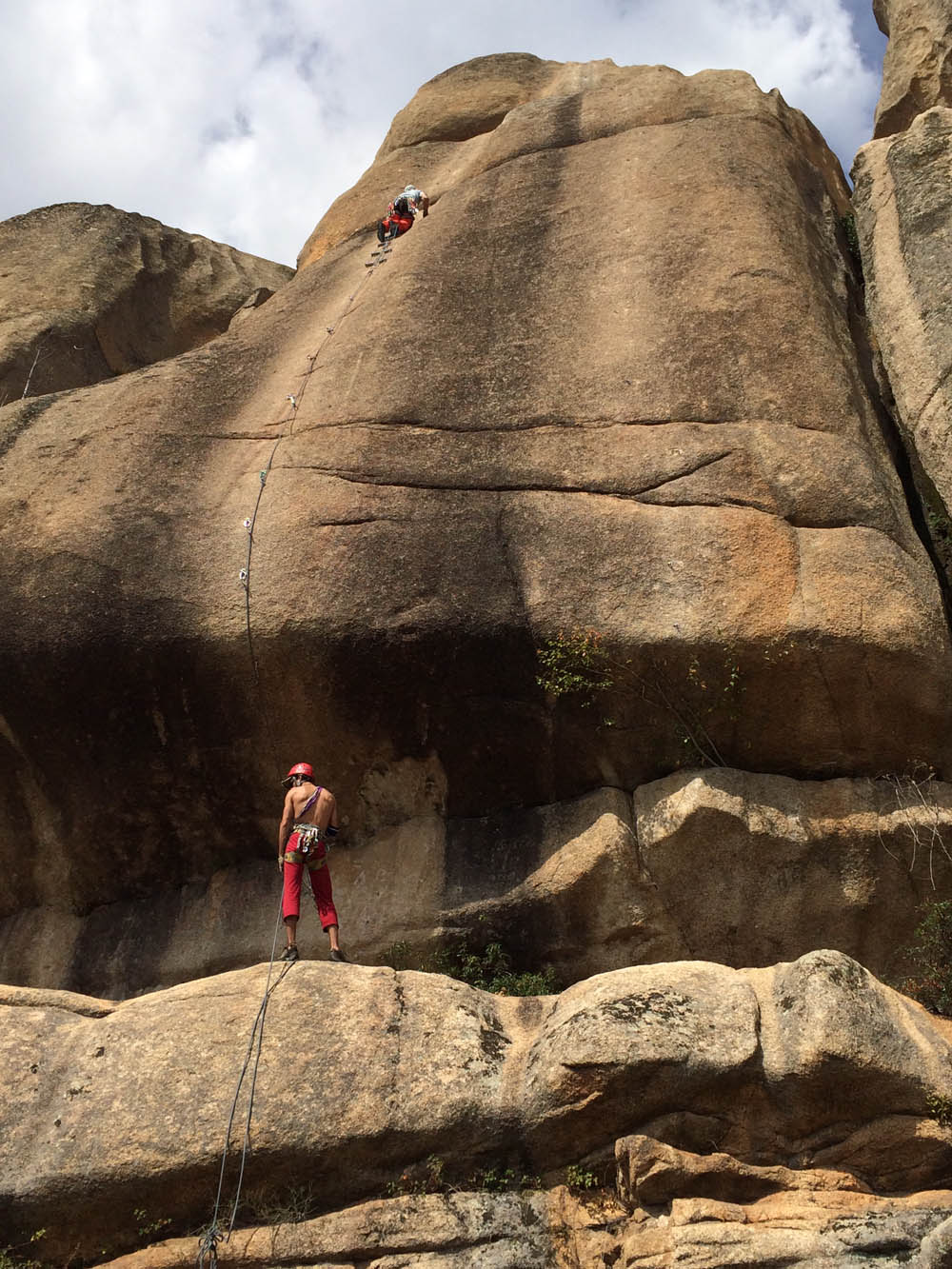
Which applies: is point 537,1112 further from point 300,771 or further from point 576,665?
point 576,665

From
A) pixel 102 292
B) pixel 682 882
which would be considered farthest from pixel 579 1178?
pixel 102 292

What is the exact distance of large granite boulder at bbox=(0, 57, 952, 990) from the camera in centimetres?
850

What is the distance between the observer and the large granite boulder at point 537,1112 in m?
6.15

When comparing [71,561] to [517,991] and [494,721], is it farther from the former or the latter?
[517,991]

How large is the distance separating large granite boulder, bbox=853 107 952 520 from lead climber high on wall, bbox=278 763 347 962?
17.8 ft

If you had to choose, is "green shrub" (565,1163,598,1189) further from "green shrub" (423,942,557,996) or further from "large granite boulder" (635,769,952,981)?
"large granite boulder" (635,769,952,981)

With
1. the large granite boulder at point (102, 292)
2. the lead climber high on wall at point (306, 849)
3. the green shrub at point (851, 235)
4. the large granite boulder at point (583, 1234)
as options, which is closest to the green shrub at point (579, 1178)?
the large granite boulder at point (583, 1234)

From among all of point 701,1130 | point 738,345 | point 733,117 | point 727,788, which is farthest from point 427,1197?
point 733,117

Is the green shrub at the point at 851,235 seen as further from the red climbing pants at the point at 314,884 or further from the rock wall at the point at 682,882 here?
the red climbing pants at the point at 314,884

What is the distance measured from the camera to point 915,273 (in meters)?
11.1

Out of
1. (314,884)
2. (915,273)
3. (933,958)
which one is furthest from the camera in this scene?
(915,273)

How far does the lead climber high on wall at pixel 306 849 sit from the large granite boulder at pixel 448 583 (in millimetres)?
782

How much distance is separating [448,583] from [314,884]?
2.37 meters

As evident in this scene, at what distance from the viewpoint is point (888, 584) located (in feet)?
28.0
